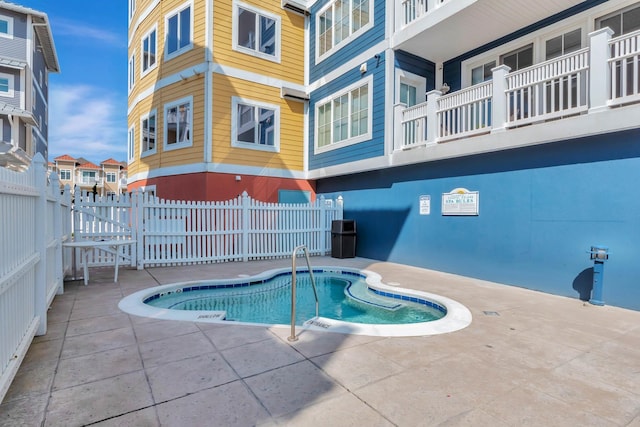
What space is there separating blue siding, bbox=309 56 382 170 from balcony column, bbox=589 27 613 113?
4.49 meters

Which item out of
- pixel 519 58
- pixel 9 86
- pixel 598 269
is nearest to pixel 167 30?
pixel 519 58

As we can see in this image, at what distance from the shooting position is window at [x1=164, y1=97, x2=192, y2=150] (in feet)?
35.1

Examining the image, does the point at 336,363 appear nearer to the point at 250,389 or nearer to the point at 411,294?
the point at 250,389

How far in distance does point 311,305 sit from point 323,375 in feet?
10.7

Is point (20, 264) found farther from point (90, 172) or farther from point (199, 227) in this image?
point (90, 172)

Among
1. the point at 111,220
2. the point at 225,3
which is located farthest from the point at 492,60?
the point at 111,220

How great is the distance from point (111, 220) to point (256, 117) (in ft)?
18.1

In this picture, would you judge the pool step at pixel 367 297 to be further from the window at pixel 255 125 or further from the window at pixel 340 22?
the window at pixel 340 22

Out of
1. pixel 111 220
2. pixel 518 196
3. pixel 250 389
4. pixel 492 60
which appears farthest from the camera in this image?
pixel 492 60

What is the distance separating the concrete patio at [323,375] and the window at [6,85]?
21.6 metres

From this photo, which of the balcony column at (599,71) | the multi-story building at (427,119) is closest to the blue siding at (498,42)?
the multi-story building at (427,119)

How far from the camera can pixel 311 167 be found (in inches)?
474

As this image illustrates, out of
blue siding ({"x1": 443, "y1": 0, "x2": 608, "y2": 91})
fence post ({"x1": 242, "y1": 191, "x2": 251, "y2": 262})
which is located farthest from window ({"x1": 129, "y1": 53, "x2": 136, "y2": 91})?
blue siding ({"x1": 443, "y1": 0, "x2": 608, "y2": 91})

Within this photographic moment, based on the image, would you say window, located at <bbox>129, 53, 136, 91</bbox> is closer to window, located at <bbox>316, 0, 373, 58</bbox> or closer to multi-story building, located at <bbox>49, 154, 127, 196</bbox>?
window, located at <bbox>316, 0, 373, 58</bbox>
